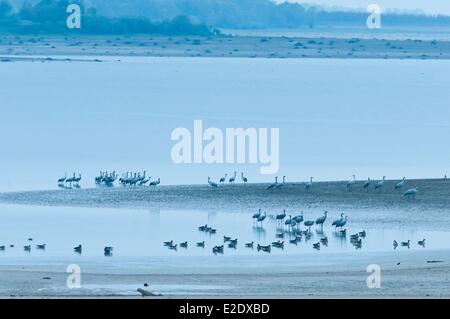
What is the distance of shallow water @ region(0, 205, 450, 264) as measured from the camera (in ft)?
36.8

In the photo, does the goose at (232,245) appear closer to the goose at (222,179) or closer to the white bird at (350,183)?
the goose at (222,179)

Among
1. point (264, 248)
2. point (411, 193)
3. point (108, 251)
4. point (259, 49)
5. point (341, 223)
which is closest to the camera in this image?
point (108, 251)

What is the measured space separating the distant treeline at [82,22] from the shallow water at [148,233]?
85.6 inches

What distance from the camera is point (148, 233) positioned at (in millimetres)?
12359

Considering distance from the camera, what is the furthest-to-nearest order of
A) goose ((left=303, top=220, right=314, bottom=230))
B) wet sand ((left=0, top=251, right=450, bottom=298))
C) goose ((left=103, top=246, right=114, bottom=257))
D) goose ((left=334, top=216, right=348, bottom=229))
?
goose ((left=303, top=220, right=314, bottom=230)) < goose ((left=334, top=216, right=348, bottom=229)) < goose ((left=103, top=246, right=114, bottom=257)) < wet sand ((left=0, top=251, right=450, bottom=298))

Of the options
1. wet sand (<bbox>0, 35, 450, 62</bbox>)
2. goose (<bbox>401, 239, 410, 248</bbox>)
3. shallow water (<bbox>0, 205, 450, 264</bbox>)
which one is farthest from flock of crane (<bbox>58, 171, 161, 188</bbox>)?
wet sand (<bbox>0, 35, 450, 62</bbox>)

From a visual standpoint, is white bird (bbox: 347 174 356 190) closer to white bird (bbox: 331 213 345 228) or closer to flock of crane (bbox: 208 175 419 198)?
flock of crane (bbox: 208 175 419 198)

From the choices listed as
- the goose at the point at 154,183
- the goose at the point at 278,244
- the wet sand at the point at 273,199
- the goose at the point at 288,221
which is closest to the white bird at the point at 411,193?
the wet sand at the point at 273,199

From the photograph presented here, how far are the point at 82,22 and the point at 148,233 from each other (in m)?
5.61

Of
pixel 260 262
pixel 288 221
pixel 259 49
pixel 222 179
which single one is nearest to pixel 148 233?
pixel 288 221

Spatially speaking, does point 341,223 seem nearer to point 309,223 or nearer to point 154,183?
point 309,223

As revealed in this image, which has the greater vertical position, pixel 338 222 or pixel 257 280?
pixel 257 280

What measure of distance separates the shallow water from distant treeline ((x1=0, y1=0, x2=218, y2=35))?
217 cm
